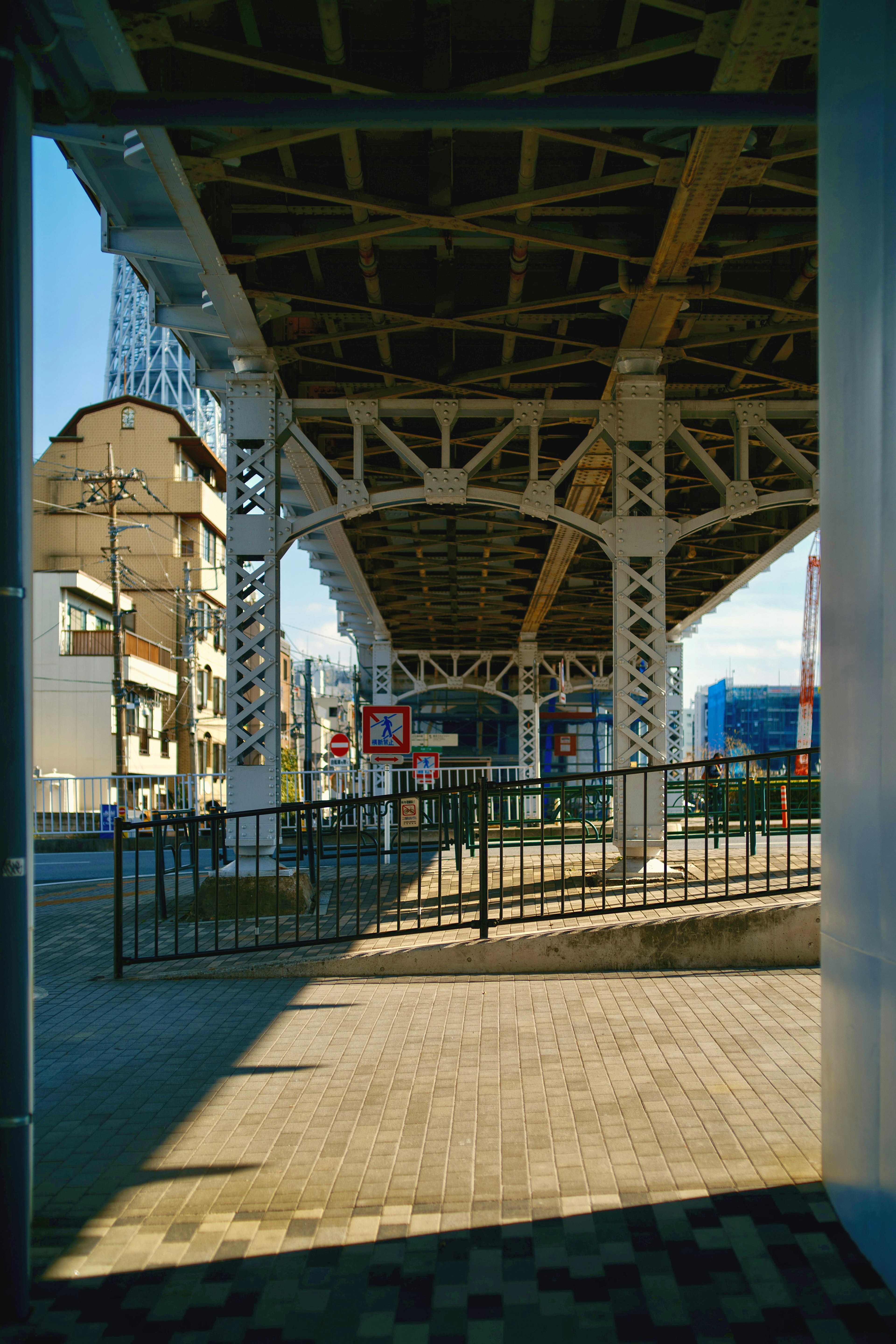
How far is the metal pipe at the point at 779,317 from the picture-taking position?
10789mm

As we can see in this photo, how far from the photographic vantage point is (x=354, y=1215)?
384cm

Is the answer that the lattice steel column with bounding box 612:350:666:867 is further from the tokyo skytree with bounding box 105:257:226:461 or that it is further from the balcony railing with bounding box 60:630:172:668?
the tokyo skytree with bounding box 105:257:226:461

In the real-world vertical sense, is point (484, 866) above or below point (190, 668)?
below

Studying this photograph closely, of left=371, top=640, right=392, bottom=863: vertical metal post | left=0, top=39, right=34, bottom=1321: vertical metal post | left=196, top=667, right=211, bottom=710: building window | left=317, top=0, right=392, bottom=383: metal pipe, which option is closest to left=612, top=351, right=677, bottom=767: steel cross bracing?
left=317, top=0, right=392, bottom=383: metal pipe

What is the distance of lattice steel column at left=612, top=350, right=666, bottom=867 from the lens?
38.3 feet

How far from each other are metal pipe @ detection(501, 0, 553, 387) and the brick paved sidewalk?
634 centimetres

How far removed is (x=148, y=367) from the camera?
9225 cm

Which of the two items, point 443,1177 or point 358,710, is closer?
point 443,1177

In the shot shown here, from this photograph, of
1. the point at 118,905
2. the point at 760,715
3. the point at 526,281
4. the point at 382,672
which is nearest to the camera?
the point at 118,905

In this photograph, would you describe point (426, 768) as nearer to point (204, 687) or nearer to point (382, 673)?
point (382, 673)

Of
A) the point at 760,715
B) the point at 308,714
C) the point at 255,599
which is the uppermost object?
the point at 255,599

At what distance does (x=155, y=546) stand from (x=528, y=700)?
94.5 feet

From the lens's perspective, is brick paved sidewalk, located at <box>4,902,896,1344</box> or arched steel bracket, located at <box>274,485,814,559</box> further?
arched steel bracket, located at <box>274,485,814,559</box>

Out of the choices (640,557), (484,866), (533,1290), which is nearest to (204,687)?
(640,557)
